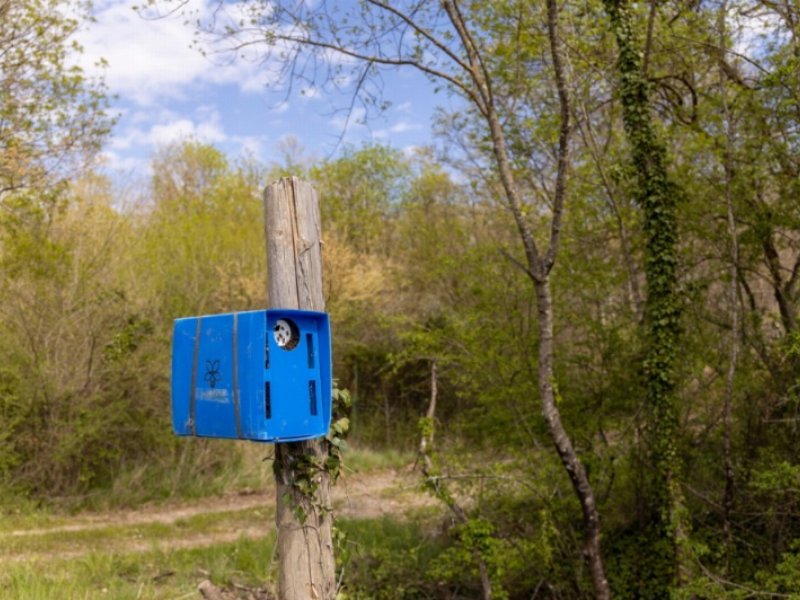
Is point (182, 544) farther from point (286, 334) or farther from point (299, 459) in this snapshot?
point (286, 334)

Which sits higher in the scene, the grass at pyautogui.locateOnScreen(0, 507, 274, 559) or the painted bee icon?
the painted bee icon

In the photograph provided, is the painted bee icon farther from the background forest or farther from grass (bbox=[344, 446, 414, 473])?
grass (bbox=[344, 446, 414, 473])

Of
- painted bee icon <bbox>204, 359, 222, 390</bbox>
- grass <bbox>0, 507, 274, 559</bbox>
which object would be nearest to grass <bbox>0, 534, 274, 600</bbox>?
grass <bbox>0, 507, 274, 559</bbox>

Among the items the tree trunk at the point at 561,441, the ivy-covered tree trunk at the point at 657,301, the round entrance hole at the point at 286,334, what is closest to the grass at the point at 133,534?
the tree trunk at the point at 561,441

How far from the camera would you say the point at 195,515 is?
34.6 ft

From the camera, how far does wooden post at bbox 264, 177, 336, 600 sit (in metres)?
2.95

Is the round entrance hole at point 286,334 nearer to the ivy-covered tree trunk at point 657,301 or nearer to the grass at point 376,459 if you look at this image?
the ivy-covered tree trunk at point 657,301

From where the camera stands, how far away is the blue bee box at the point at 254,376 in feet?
9.04

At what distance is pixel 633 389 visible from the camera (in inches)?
293

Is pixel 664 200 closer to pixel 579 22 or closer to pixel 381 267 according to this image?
pixel 579 22

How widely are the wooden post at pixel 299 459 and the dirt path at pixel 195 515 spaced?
4.06 meters

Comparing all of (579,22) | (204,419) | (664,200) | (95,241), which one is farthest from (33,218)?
(204,419)

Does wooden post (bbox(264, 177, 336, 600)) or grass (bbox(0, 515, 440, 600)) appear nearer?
wooden post (bbox(264, 177, 336, 600))

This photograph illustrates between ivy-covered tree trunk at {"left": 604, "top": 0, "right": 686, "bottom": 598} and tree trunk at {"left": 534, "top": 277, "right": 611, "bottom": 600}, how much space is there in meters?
0.73
